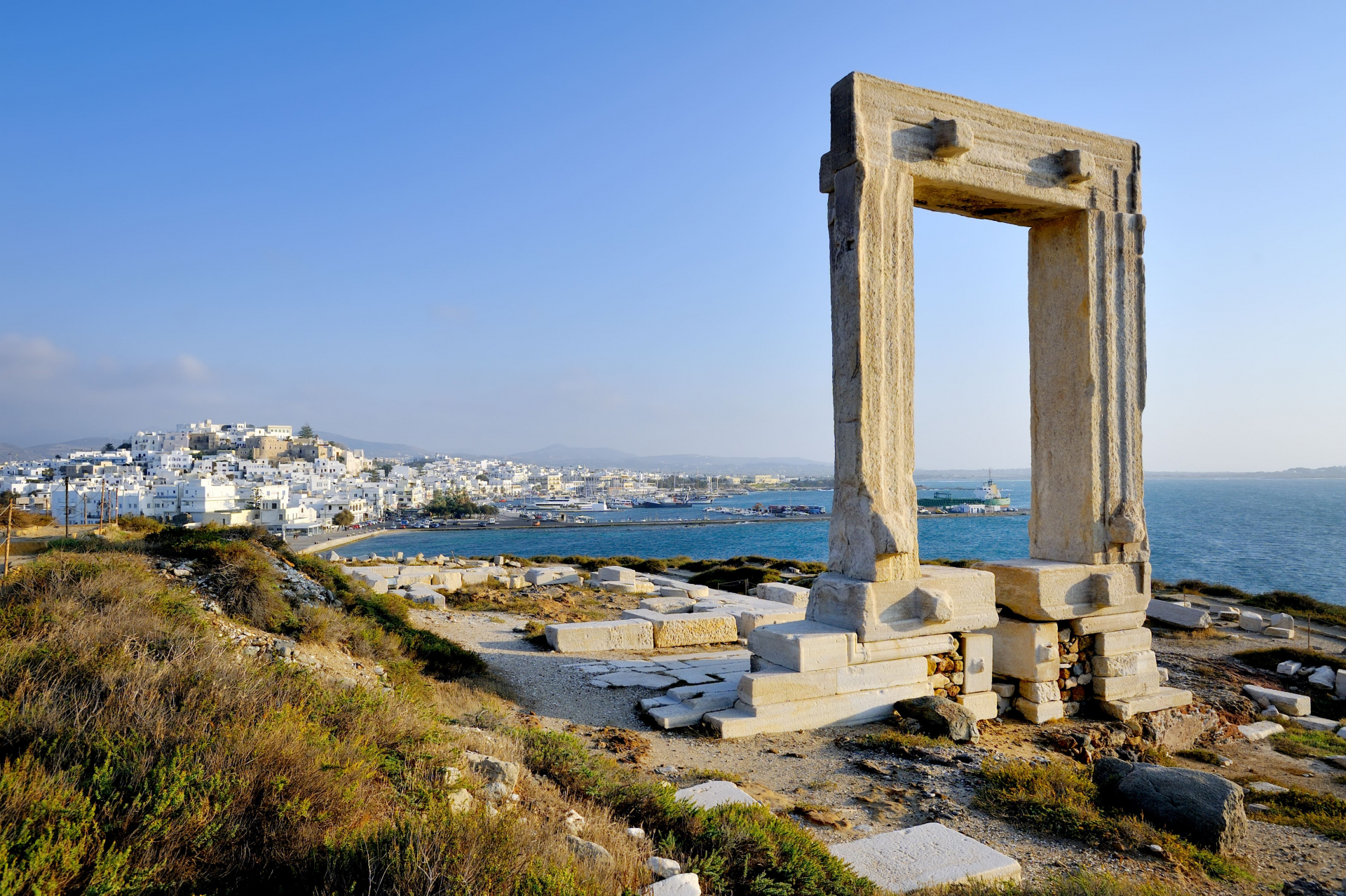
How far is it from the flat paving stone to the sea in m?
28.3

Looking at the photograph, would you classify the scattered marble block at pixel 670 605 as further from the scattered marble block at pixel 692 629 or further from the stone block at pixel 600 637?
the stone block at pixel 600 637

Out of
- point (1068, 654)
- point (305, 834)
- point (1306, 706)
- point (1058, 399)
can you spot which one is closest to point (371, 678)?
point (305, 834)

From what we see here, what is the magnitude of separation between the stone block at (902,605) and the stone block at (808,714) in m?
0.55

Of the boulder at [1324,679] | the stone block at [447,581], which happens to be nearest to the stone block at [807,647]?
the boulder at [1324,679]

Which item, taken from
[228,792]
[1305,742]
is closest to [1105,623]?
[1305,742]

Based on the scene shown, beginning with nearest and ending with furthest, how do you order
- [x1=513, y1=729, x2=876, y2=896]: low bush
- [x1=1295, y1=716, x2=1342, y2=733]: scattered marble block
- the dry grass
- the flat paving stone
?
the dry grass < [x1=513, y1=729, x2=876, y2=896]: low bush < [x1=1295, y1=716, x2=1342, y2=733]: scattered marble block < the flat paving stone

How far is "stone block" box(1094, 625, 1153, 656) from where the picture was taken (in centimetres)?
791

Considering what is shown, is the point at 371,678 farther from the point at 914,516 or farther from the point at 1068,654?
the point at 1068,654

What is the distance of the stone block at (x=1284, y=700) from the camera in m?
8.77

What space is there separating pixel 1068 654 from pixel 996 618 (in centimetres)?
120

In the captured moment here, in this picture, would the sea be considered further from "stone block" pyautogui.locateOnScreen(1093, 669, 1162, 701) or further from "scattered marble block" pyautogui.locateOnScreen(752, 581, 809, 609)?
"stone block" pyautogui.locateOnScreen(1093, 669, 1162, 701)

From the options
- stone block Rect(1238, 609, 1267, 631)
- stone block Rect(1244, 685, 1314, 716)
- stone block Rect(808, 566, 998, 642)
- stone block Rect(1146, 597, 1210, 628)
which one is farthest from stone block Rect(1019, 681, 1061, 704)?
stone block Rect(1238, 609, 1267, 631)

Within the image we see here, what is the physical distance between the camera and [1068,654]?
786 cm

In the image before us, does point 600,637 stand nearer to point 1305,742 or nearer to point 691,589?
point 691,589
